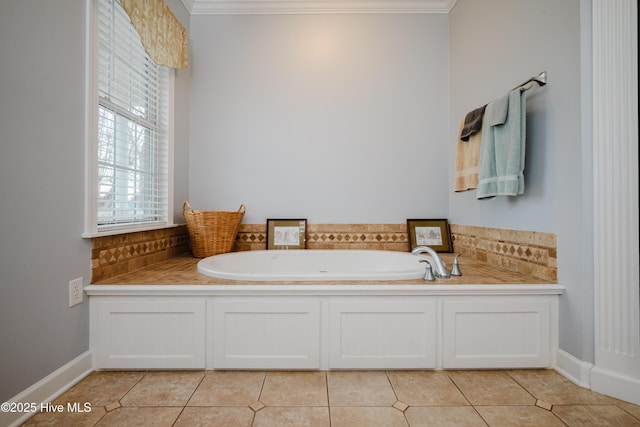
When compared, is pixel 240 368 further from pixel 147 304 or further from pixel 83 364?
pixel 83 364

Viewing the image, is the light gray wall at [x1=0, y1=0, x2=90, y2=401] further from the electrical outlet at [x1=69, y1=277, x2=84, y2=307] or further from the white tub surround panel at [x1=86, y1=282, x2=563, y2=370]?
the white tub surround panel at [x1=86, y1=282, x2=563, y2=370]

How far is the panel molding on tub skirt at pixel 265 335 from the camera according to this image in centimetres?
154

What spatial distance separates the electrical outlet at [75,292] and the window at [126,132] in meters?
0.25

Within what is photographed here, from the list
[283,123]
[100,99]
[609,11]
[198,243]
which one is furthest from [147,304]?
[609,11]

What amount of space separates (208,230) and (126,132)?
2.75 ft

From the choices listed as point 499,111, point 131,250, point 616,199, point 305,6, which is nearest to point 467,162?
point 499,111

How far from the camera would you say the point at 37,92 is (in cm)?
128

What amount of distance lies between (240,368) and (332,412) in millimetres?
537

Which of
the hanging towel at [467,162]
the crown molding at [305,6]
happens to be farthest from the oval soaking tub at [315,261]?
the crown molding at [305,6]

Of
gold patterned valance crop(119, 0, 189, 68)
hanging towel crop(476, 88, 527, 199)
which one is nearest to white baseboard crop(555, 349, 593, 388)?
hanging towel crop(476, 88, 527, 199)

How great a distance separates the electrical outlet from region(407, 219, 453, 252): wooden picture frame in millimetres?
2261

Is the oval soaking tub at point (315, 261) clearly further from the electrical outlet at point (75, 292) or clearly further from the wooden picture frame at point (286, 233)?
the electrical outlet at point (75, 292)

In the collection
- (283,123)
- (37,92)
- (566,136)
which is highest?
(283,123)

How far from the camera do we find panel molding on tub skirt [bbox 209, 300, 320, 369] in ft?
5.07
